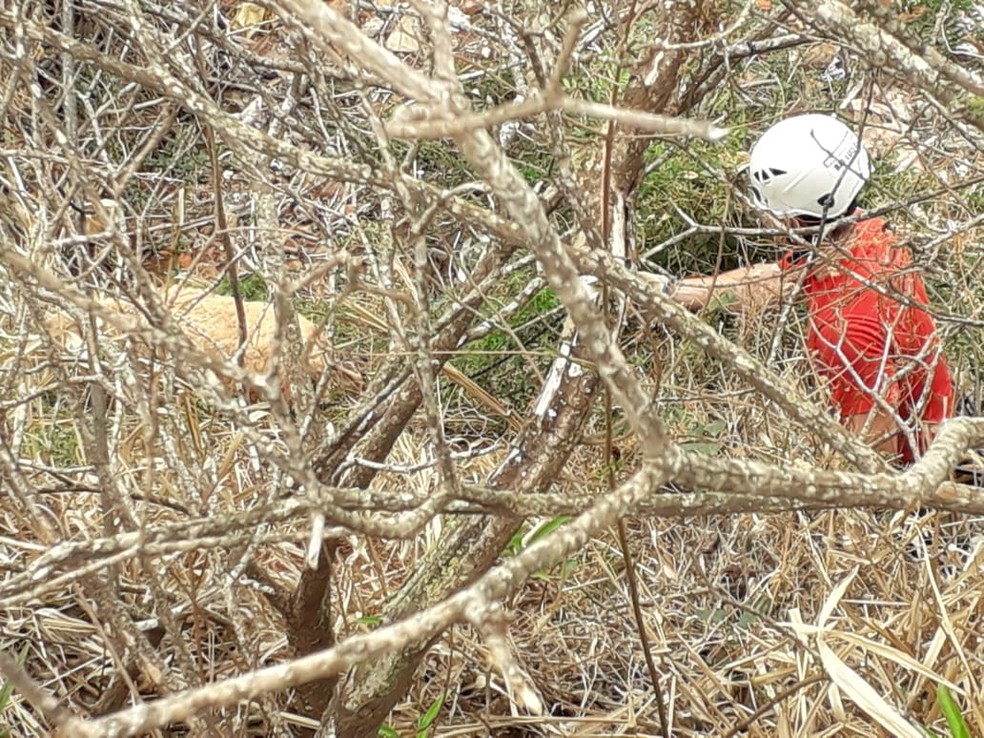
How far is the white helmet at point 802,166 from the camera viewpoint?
4.21 m

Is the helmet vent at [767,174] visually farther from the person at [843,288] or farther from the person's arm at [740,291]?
the person's arm at [740,291]

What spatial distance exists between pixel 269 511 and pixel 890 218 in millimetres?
3181

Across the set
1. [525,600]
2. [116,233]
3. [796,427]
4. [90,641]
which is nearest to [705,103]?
[796,427]

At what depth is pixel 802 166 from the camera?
4336 mm

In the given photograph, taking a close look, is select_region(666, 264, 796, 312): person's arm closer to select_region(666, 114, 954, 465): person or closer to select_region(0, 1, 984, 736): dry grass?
select_region(666, 114, 954, 465): person

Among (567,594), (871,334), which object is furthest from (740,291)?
(567,594)

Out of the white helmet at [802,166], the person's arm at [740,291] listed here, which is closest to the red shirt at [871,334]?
the person's arm at [740,291]

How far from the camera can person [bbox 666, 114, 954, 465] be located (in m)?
2.78

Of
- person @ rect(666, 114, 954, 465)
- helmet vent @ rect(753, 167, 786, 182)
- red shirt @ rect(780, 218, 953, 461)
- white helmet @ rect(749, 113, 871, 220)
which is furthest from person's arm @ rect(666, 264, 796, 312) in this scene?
helmet vent @ rect(753, 167, 786, 182)

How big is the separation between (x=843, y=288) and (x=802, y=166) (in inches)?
53.4

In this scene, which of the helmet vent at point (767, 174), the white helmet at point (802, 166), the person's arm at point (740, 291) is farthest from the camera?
the helmet vent at point (767, 174)

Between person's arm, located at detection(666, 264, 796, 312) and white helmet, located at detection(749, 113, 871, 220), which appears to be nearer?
person's arm, located at detection(666, 264, 796, 312)

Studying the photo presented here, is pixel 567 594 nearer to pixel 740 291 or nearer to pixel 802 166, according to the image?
pixel 740 291

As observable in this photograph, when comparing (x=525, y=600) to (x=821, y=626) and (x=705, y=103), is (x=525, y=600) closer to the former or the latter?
(x=821, y=626)
